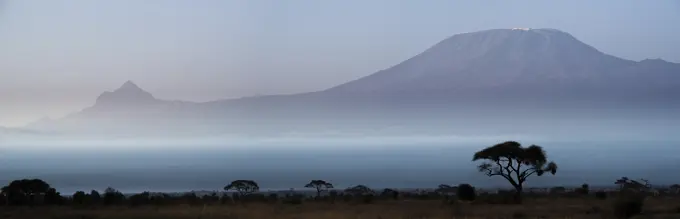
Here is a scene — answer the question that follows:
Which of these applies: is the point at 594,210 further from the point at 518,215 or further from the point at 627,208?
the point at 518,215

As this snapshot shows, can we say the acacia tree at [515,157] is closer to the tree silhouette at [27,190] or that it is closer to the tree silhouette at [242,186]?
the tree silhouette at [242,186]

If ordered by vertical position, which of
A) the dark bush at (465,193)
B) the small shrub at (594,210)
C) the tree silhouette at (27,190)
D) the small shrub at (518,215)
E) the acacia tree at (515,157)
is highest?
the acacia tree at (515,157)

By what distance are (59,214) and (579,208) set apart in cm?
1567

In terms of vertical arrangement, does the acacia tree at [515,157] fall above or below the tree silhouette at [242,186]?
above

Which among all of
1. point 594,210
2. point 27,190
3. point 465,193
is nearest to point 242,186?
point 27,190

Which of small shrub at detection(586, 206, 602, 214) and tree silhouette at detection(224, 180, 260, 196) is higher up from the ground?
tree silhouette at detection(224, 180, 260, 196)

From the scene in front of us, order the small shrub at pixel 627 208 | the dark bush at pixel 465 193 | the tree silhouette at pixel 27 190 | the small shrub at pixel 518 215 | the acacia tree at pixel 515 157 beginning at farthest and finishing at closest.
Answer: the acacia tree at pixel 515 157
the tree silhouette at pixel 27 190
the dark bush at pixel 465 193
the small shrub at pixel 518 215
the small shrub at pixel 627 208

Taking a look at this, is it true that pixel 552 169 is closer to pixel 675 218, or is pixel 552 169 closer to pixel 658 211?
pixel 658 211

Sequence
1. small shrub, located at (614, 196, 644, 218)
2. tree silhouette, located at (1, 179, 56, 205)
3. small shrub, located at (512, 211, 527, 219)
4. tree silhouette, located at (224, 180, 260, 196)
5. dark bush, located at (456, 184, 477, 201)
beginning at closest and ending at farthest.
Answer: small shrub, located at (614, 196, 644, 218) → small shrub, located at (512, 211, 527, 219) → dark bush, located at (456, 184, 477, 201) → tree silhouette, located at (1, 179, 56, 205) → tree silhouette, located at (224, 180, 260, 196)

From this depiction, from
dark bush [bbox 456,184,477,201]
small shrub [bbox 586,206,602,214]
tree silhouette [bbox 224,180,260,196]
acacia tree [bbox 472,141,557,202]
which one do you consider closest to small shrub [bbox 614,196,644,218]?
small shrub [bbox 586,206,602,214]

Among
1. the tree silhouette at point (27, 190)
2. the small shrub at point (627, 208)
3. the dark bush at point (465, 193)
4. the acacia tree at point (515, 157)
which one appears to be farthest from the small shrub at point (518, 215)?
→ the tree silhouette at point (27, 190)

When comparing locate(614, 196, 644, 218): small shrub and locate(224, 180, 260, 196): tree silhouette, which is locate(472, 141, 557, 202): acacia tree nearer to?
locate(224, 180, 260, 196): tree silhouette

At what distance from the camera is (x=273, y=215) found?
88.7 feet

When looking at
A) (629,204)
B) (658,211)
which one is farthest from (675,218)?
(658,211)
